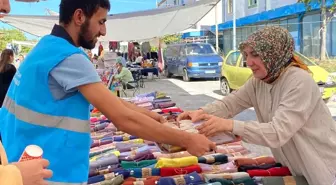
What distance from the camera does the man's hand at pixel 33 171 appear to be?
1.13 metres

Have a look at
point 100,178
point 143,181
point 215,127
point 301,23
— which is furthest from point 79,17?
point 301,23

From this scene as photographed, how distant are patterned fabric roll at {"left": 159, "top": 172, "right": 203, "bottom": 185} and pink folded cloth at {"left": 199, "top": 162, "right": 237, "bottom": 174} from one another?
20 centimetres

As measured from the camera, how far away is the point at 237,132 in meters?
2.07

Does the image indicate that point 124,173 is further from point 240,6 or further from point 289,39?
point 240,6

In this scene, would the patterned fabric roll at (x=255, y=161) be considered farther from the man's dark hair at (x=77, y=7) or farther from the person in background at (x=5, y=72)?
the person in background at (x=5, y=72)

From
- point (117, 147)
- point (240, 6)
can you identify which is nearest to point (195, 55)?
point (240, 6)

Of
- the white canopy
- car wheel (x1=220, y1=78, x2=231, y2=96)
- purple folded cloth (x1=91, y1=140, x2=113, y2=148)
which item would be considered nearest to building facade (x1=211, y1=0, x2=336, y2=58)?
car wheel (x1=220, y1=78, x2=231, y2=96)

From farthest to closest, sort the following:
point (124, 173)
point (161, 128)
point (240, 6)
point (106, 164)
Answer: point (240, 6) → point (106, 164) → point (124, 173) → point (161, 128)

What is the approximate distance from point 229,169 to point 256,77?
81 cm

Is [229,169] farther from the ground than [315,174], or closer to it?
closer to it

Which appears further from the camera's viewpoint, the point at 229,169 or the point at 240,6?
the point at 240,6

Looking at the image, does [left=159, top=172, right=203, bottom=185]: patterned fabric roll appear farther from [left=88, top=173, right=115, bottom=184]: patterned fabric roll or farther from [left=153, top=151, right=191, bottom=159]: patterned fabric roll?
[left=88, top=173, right=115, bottom=184]: patterned fabric roll

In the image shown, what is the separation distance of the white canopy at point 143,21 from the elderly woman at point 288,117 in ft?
20.4

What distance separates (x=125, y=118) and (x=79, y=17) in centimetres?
48
